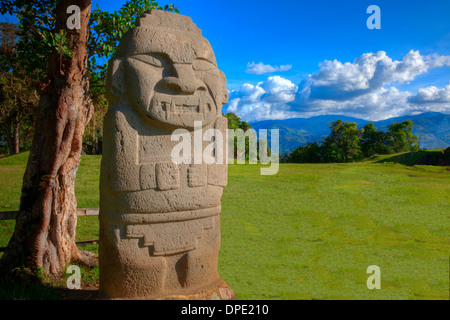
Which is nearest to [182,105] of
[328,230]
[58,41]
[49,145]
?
[58,41]

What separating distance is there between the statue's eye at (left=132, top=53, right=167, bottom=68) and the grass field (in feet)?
11.4

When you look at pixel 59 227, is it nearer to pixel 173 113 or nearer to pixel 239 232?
pixel 173 113

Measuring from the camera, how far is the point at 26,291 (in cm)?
512

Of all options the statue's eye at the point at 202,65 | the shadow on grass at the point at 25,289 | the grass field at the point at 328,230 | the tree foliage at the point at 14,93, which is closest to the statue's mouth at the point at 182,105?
the statue's eye at the point at 202,65

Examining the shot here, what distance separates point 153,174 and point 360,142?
3451 centimetres

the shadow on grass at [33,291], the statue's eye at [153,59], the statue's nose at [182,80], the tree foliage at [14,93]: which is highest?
the tree foliage at [14,93]

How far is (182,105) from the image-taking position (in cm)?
416

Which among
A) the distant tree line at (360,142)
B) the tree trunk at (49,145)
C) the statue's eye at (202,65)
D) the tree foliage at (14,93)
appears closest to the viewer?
the statue's eye at (202,65)

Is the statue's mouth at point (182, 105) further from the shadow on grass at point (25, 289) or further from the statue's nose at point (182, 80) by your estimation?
the shadow on grass at point (25, 289)

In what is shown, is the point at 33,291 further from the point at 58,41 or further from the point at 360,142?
the point at 360,142

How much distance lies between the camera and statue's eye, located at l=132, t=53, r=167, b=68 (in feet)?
13.2

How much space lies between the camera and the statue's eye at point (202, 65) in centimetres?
433

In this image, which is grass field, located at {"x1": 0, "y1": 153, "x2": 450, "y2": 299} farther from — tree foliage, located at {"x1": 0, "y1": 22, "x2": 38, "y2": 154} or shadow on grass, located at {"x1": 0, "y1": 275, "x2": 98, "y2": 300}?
tree foliage, located at {"x1": 0, "y1": 22, "x2": 38, "y2": 154}

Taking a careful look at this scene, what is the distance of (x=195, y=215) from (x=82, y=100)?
3.06 m
